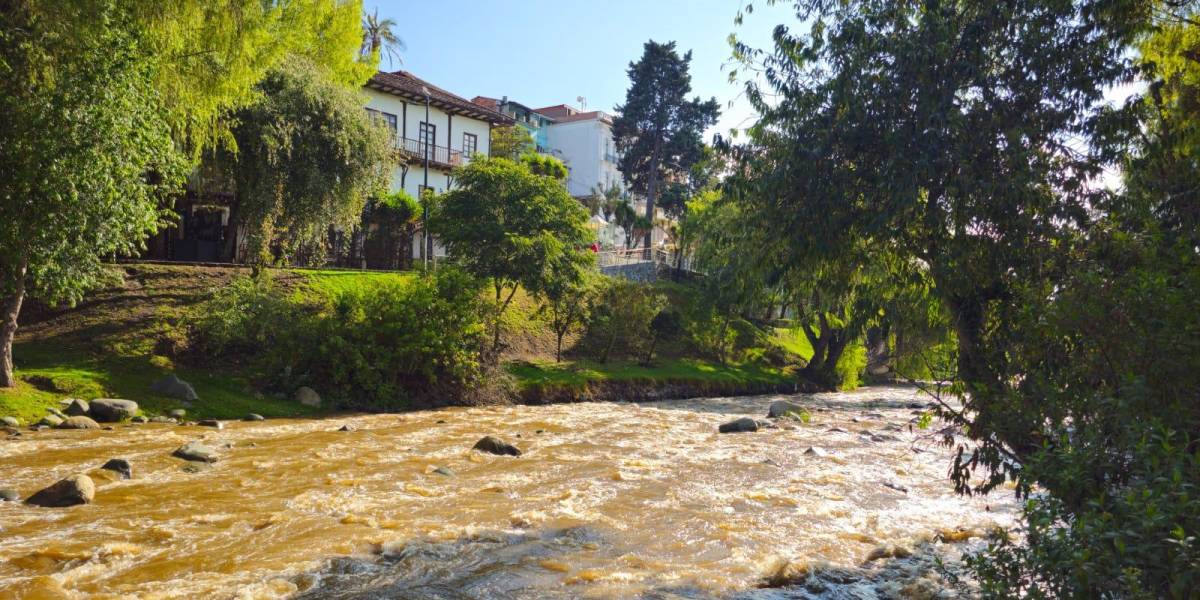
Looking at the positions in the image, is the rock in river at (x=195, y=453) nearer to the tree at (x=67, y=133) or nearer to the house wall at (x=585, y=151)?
the tree at (x=67, y=133)

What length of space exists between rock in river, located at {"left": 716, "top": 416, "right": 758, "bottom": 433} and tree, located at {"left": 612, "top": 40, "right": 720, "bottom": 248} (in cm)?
3996

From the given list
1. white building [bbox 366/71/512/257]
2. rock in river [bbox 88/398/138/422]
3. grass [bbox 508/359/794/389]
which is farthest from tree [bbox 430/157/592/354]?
white building [bbox 366/71/512/257]

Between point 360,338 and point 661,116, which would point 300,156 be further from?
point 661,116

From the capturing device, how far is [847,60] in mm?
8539

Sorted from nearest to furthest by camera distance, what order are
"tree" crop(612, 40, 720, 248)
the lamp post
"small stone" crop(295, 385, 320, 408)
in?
"small stone" crop(295, 385, 320, 408) → the lamp post → "tree" crop(612, 40, 720, 248)

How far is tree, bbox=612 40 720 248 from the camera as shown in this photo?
58.8 meters

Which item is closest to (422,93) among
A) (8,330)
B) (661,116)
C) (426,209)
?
(426,209)

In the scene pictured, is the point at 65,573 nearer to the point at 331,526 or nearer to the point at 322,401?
the point at 331,526

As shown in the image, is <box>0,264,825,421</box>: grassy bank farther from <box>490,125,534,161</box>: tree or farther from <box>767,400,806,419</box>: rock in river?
<box>490,125,534,161</box>: tree

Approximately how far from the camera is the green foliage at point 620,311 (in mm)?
28016

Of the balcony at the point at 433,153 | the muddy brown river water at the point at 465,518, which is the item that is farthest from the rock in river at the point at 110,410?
the balcony at the point at 433,153

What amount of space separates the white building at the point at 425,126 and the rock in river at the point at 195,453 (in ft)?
98.2

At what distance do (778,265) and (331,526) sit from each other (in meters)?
6.18

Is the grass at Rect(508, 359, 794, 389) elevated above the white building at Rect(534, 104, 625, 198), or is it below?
below
